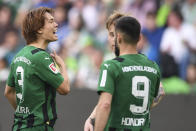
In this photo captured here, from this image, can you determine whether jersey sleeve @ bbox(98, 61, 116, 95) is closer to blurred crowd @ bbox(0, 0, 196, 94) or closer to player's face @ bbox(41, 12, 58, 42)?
player's face @ bbox(41, 12, 58, 42)

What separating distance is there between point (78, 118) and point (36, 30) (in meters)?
4.51

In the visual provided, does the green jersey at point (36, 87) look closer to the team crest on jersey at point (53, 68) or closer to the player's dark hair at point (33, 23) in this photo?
the team crest on jersey at point (53, 68)

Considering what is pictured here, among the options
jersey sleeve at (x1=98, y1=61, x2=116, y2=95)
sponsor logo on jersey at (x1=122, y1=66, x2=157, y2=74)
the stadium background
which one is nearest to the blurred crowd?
the stadium background

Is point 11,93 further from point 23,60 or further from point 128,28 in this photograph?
point 128,28

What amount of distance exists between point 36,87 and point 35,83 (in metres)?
0.04

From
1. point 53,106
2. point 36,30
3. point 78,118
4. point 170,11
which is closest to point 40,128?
point 53,106

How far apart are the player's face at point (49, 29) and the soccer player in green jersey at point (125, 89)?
0.96 m

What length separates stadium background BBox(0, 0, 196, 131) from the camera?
9250 mm

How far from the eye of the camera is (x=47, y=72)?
16.7 feet

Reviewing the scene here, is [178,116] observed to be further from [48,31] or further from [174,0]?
[48,31]

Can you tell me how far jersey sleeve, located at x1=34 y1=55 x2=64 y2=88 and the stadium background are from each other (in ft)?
14.5

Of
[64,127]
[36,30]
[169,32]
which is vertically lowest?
[64,127]

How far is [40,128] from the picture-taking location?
505 centimetres

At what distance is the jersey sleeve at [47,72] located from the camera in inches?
200
